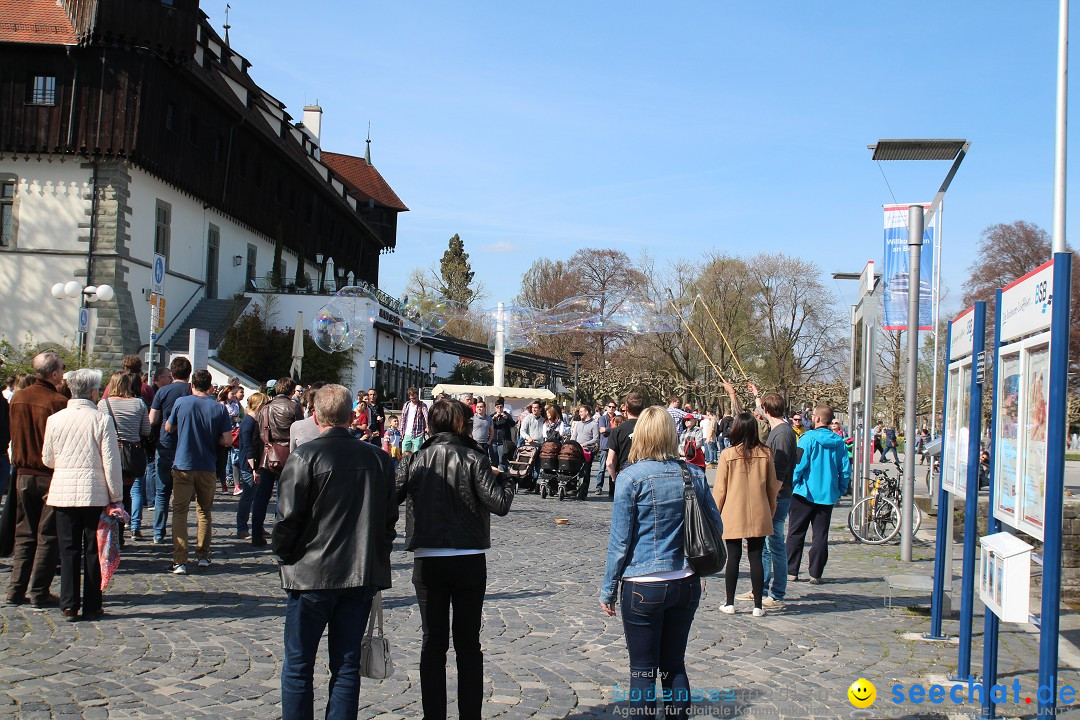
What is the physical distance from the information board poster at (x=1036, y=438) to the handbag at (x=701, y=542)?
147cm

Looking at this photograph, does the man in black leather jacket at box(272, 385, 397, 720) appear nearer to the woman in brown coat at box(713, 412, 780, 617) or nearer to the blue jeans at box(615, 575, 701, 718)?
the blue jeans at box(615, 575, 701, 718)

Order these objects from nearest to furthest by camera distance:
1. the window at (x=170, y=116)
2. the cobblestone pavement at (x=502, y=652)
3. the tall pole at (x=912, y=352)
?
1. the cobblestone pavement at (x=502, y=652)
2. the tall pole at (x=912, y=352)
3. the window at (x=170, y=116)

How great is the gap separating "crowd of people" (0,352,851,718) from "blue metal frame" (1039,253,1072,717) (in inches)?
57.8

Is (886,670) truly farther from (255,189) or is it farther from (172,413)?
(255,189)

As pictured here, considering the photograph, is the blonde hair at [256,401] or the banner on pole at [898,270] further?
the banner on pole at [898,270]

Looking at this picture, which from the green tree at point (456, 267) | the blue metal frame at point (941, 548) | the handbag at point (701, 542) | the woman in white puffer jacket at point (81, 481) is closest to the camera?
the handbag at point (701, 542)

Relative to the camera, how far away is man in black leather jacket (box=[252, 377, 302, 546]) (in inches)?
445

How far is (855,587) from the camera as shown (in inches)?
412

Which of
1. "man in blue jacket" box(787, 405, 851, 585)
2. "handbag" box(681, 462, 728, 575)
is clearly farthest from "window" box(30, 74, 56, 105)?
"handbag" box(681, 462, 728, 575)

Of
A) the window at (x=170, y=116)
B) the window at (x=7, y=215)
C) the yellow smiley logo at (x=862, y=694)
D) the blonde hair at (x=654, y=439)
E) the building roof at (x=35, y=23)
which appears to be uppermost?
the building roof at (x=35, y=23)

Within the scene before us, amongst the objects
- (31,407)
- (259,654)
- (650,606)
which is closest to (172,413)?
(31,407)

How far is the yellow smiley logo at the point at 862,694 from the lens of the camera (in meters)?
6.00

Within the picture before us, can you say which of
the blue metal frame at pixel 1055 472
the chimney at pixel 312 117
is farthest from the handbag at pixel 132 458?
the chimney at pixel 312 117

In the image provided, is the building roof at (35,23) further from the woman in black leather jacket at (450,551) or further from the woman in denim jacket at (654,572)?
the woman in denim jacket at (654,572)
